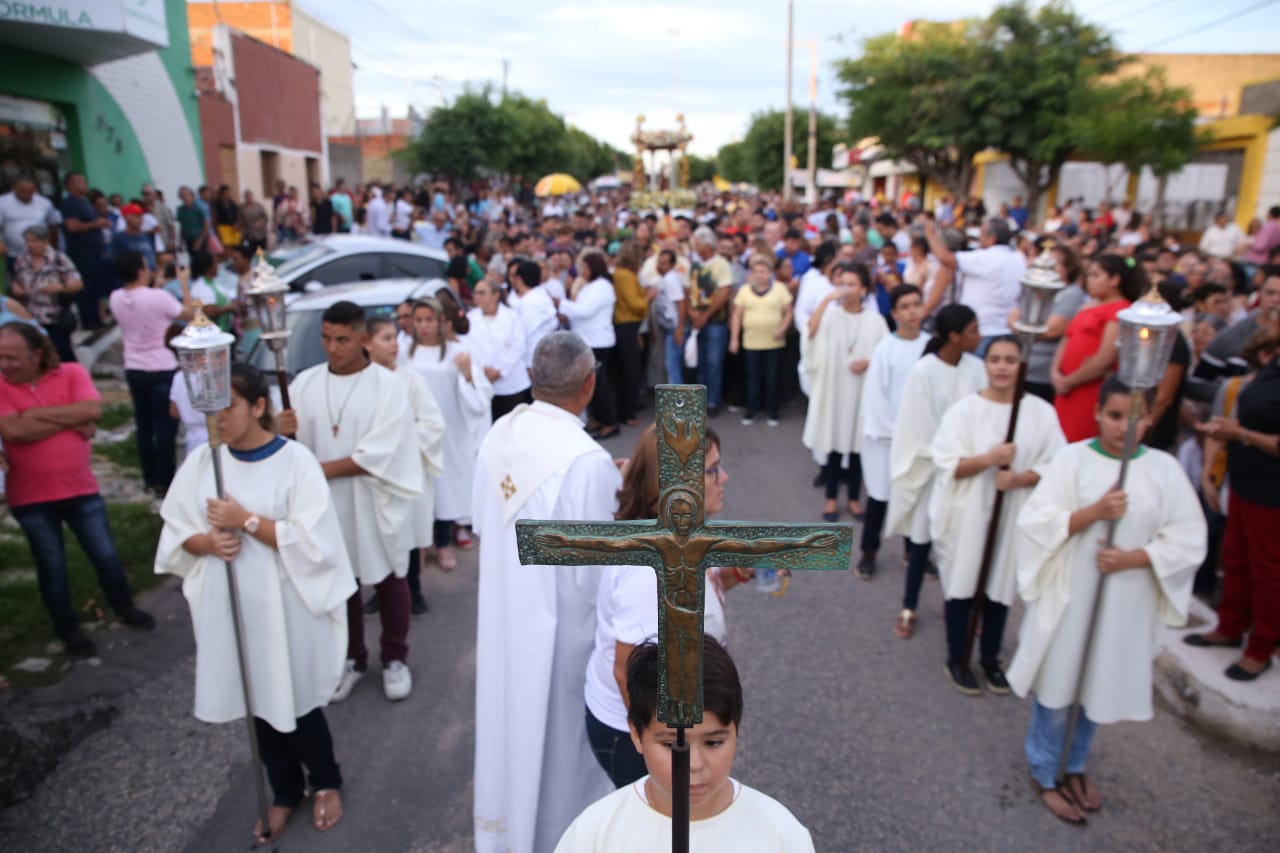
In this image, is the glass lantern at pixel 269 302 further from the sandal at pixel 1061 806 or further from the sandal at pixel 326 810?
the sandal at pixel 1061 806

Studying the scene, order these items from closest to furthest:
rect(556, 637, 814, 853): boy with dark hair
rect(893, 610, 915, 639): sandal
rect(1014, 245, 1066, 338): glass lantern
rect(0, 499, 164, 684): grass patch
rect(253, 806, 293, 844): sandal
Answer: rect(556, 637, 814, 853): boy with dark hair, rect(253, 806, 293, 844): sandal, rect(1014, 245, 1066, 338): glass lantern, rect(0, 499, 164, 684): grass patch, rect(893, 610, 915, 639): sandal

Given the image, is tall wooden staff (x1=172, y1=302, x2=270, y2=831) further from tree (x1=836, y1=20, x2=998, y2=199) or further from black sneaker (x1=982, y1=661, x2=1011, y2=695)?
tree (x1=836, y1=20, x2=998, y2=199)

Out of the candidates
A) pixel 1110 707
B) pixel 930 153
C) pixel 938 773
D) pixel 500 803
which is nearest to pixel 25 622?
pixel 500 803

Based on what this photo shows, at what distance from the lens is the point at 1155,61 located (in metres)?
35.8

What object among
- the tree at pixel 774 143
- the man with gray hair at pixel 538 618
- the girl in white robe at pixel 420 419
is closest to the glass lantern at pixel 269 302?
the girl in white robe at pixel 420 419

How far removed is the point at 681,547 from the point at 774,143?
64.8 m

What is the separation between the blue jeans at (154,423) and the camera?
7.46 metres

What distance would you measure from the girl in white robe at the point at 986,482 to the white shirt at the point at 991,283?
3551 millimetres

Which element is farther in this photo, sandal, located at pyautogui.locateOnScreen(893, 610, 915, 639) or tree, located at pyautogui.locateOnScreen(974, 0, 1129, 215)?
tree, located at pyautogui.locateOnScreen(974, 0, 1129, 215)

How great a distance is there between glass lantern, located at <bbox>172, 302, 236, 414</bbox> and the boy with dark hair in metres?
2.13

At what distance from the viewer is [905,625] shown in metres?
5.55

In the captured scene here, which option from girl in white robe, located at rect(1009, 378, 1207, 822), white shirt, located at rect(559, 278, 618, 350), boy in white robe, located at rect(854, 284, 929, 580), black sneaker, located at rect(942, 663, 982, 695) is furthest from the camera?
white shirt, located at rect(559, 278, 618, 350)

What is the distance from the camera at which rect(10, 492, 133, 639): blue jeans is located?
513 centimetres

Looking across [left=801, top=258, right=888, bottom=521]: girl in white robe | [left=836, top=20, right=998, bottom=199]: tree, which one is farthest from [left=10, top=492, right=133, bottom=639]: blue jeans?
[left=836, top=20, right=998, bottom=199]: tree
